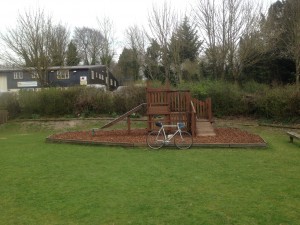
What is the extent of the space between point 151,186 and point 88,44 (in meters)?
56.5

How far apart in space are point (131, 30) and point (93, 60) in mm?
21495

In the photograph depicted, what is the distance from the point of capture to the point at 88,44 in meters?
60.0

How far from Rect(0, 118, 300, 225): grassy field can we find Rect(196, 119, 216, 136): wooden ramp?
2.59 meters

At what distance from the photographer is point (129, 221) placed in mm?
4730

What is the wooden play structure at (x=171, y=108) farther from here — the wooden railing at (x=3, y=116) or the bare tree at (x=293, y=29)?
the bare tree at (x=293, y=29)

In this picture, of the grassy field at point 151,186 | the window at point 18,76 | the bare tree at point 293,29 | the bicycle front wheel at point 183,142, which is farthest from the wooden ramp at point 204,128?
the window at point 18,76

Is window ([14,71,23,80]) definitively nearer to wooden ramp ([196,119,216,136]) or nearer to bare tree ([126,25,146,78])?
bare tree ([126,25,146,78])

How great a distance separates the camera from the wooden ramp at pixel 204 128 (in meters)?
13.1

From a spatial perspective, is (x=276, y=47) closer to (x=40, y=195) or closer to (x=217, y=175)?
(x=217, y=175)

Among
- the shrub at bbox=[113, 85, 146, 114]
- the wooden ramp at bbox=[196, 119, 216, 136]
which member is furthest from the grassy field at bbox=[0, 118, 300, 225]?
the shrub at bbox=[113, 85, 146, 114]

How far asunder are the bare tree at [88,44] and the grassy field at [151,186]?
47931mm

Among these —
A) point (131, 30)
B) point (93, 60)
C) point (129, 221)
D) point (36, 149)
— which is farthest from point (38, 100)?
point (93, 60)

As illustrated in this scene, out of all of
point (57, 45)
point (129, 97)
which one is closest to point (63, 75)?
point (57, 45)

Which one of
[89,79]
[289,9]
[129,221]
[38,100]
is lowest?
[129,221]
